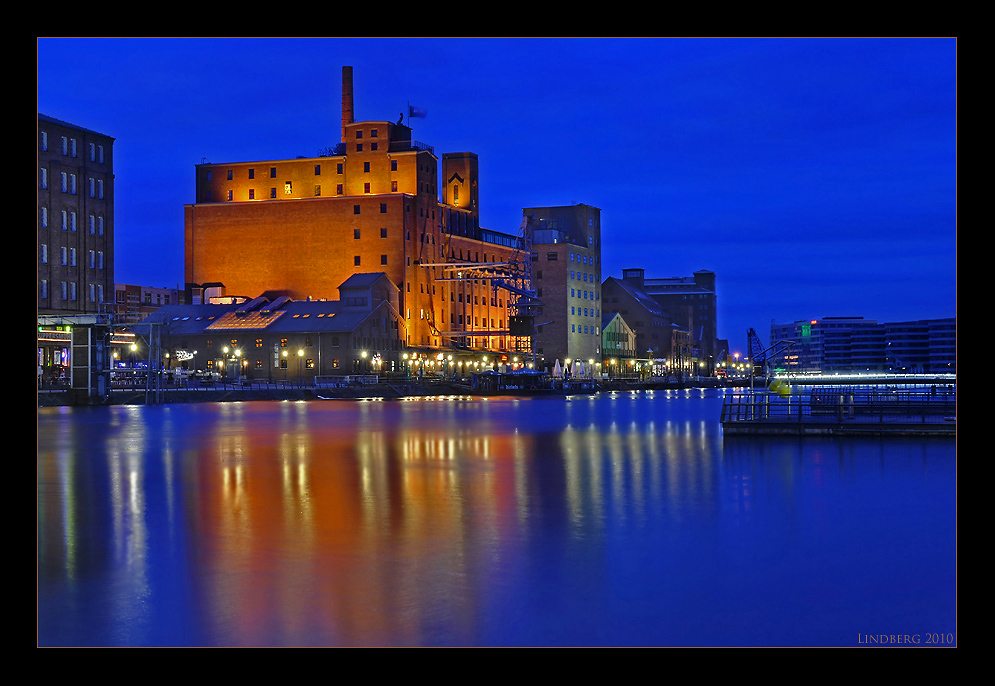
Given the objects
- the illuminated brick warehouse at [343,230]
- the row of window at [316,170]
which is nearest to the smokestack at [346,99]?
the illuminated brick warehouse at [343,230]

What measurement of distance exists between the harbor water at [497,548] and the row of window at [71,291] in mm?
28582

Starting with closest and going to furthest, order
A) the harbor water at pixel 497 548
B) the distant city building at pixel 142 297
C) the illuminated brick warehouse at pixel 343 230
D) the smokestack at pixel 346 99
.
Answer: the harbor water at pixel 497 548 < the illuminated brick warehouse at pixel 343 230 < the smokestack at pixel 346 99 < the distant city building at pixel 142 297

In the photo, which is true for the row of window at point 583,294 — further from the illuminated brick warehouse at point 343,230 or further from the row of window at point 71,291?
the row of window at point 71,291

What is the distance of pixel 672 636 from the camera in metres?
9.06

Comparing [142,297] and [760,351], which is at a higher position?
[142,297]

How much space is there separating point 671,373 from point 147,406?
131539 mm

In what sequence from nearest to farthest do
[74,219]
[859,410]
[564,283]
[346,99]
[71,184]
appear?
[859,410]
[71,184]
[74,219]
[346,99]
[564,283]

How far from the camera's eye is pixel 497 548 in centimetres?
1304

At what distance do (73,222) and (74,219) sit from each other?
0.20 m

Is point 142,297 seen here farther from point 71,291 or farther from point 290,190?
point 71,291

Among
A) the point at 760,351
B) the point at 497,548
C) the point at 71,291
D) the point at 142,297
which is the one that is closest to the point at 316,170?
the point at 142,297

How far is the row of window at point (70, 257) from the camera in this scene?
52844mm

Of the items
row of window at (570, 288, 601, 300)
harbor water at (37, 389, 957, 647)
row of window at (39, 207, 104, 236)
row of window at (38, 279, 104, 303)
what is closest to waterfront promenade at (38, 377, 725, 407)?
row of window at (38, 279, 104, 303)

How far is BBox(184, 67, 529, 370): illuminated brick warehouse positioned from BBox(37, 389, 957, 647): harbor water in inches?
3112
